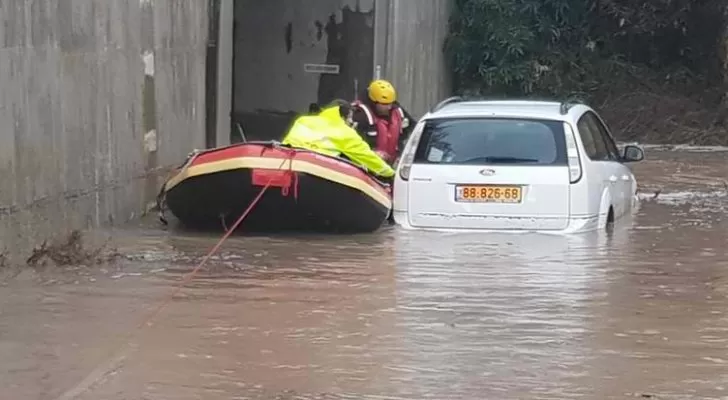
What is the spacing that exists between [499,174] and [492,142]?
12.4 inches

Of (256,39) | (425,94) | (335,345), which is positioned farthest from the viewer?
(425,94)

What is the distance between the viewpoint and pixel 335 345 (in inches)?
295

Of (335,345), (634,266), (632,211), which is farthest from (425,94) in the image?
(335,345)

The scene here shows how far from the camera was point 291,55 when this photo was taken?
20641 mm

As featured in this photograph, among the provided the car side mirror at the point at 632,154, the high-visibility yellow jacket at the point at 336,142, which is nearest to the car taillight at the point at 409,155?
the high-visibility yellow jacket at the point at 336,142

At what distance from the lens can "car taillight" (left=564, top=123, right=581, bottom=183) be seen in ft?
37.0

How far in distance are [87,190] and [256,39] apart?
9441 mm

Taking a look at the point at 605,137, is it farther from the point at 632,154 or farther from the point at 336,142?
the point at 336,142

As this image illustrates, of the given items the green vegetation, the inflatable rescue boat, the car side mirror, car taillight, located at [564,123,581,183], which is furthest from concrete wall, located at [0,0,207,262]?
the green vegetation

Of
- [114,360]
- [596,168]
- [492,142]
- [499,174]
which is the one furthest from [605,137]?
[114,360]

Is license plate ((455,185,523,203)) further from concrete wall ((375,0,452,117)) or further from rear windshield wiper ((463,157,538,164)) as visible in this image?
concrete wall ((375,0,452,117))

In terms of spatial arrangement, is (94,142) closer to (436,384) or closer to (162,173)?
(162,173)

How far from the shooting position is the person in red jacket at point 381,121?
1341 centimetres

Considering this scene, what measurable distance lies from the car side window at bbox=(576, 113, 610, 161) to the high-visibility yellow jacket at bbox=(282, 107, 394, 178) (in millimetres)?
1687
